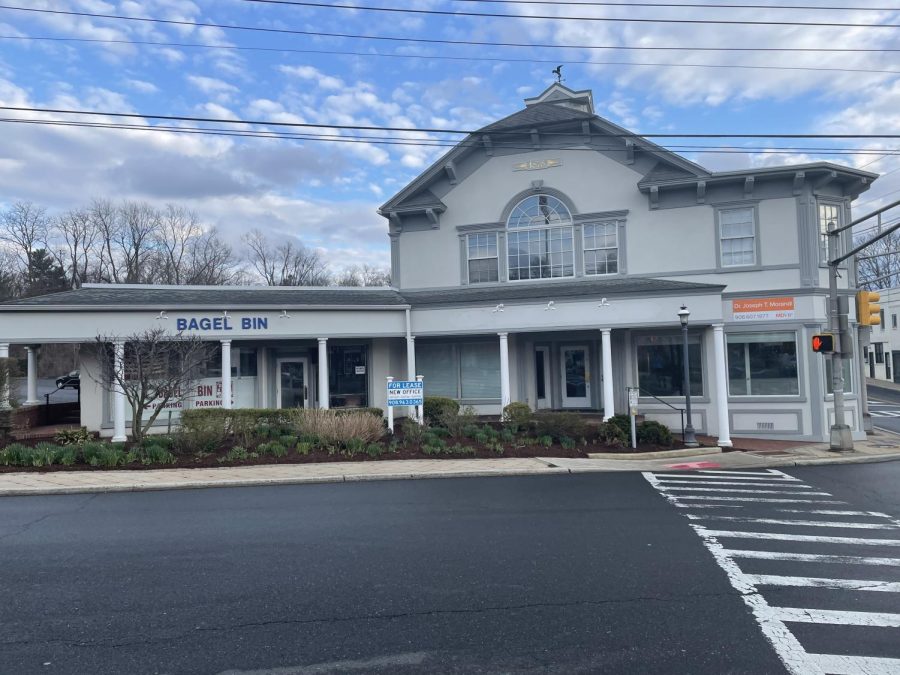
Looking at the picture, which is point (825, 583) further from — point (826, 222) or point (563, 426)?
point (826, 222)

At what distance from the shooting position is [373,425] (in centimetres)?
1590

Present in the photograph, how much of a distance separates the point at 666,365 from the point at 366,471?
36.0ft

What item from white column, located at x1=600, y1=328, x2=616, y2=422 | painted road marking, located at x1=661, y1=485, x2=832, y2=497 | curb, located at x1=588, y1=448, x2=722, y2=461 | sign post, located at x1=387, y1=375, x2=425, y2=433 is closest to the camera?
painted road marking, located at x1=661, y1=485, x2=832, y2=497

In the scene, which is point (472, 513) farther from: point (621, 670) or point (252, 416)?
point (252, 416)

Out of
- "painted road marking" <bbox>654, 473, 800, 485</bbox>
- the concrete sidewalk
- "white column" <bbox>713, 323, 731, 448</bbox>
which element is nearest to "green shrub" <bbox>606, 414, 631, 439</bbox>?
the concrete sidewalk

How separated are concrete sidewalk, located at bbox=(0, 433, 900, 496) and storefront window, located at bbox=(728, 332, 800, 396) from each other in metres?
3.44

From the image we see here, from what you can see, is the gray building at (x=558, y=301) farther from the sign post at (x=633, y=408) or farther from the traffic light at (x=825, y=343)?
the traffic light at (x=825, y=343)

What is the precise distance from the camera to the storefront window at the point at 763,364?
1906 cm

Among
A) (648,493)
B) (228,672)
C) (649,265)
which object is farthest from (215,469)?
(649,265)

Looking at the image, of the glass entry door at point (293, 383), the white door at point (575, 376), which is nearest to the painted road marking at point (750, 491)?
the white door at point (575, 376)

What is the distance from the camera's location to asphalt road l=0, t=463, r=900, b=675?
180 inches

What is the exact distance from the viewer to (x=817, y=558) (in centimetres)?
693

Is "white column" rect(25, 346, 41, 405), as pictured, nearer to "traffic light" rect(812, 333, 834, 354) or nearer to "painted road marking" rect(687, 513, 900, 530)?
"painted road marking" rect(687, 513, 900, 530)

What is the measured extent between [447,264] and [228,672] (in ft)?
59.9
